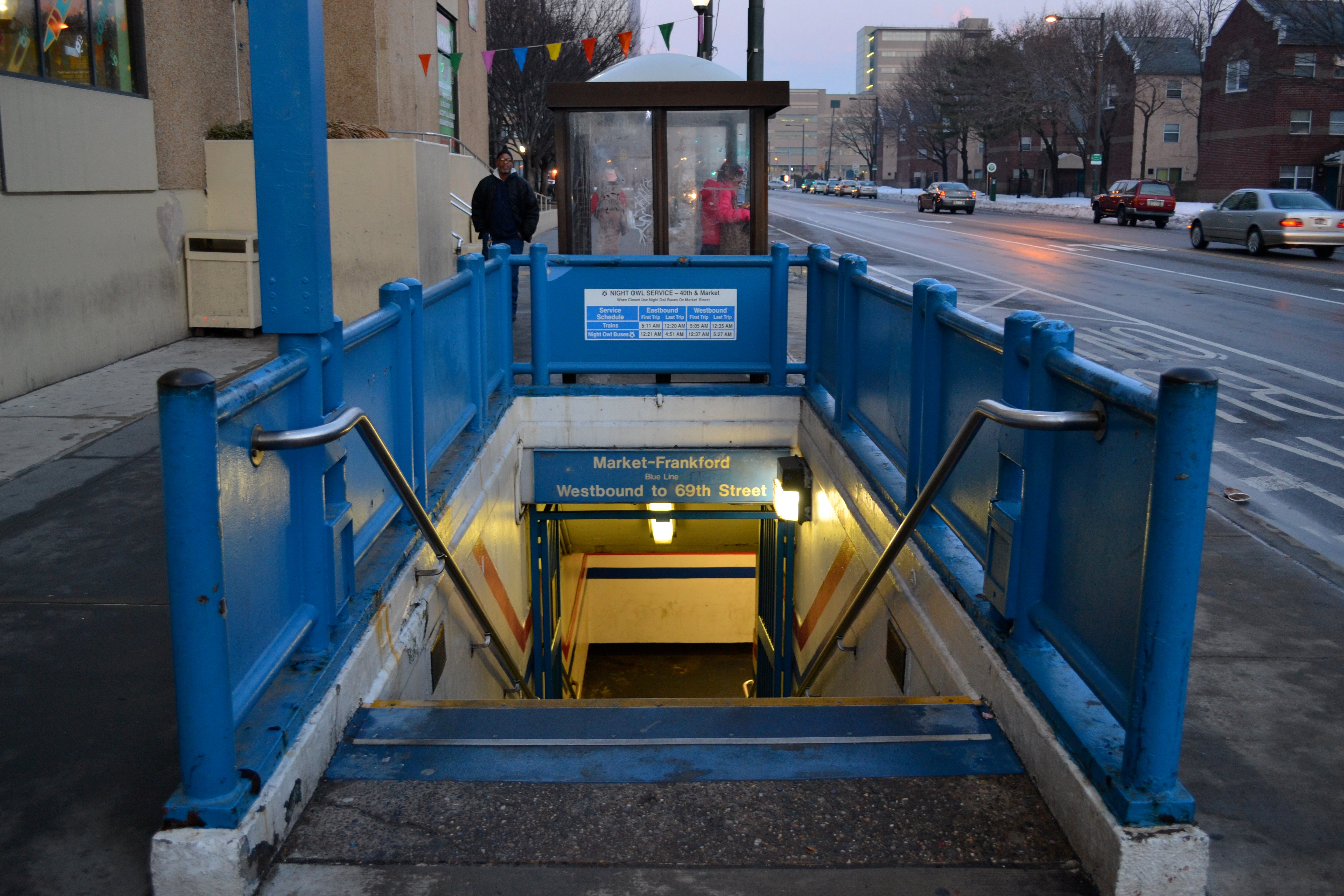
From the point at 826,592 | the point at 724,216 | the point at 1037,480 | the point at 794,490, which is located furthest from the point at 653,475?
the point at 1037,480

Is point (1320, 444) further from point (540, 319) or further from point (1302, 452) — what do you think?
point (540, 319)

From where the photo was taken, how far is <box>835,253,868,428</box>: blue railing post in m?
6.78

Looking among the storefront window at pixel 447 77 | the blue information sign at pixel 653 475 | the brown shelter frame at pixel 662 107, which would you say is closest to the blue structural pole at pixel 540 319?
the blue information sign at pixel 653 475

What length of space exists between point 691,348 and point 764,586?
378 centimetres

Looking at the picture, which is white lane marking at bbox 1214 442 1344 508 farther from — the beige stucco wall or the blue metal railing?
the beige stucco wall

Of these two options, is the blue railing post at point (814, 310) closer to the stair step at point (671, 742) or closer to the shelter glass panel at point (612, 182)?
the shelter glass panel at point (612, 182)

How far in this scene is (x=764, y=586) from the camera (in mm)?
11891

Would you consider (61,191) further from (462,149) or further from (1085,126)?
(1085,126)

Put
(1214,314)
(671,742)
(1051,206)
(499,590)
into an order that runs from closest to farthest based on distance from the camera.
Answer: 1. (671,742)
2. (499,590)
3. (1214,314)
4. (1051,206)

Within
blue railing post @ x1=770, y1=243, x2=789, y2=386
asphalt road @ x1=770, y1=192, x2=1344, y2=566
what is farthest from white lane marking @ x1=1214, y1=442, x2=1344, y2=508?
blue railing post @ x1=770, y1=243, x2=789, y2=386

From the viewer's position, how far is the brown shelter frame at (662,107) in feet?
32.0

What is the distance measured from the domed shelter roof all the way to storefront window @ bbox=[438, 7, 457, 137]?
34.8 feet

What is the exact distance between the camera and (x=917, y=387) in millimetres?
5070

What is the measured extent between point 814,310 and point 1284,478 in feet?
11.8
